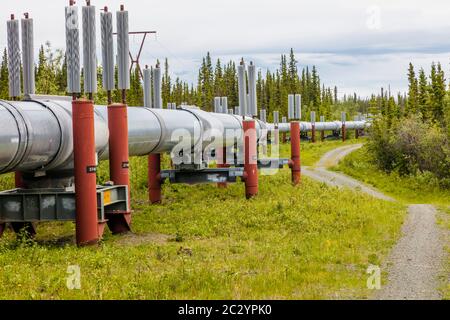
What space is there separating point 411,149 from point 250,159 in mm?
25868

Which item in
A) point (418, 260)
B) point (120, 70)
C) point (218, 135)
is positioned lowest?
point (418, 260)

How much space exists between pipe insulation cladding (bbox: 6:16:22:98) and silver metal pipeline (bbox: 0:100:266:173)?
2852mm

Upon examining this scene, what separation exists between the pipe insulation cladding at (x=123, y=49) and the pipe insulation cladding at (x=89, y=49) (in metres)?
2.24

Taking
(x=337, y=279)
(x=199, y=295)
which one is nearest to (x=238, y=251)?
(x=337, y=279)

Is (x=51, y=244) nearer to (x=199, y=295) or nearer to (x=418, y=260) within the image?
(x=199, y=295)

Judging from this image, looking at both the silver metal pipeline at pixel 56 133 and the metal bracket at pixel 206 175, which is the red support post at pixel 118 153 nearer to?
the silver metal pipeline at pixel 56 133

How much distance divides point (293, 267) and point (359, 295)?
218 cm

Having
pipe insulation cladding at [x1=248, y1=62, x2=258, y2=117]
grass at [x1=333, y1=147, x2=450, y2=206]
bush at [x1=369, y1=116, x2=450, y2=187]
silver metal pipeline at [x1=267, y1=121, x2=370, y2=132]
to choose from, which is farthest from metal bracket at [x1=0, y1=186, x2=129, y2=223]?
silver metal pipeline at [x1=267, y1=121, x2=370, y2=132]

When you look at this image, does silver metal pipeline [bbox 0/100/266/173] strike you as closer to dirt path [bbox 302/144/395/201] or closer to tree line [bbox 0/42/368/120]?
dirt path [bbox 302/144/395/201]

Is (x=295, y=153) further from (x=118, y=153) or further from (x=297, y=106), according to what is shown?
(x=118, y=153)

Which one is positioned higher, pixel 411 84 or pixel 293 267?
pixel 411 84

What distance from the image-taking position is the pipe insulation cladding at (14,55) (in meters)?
18.7

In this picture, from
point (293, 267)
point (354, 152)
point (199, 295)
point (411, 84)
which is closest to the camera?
point (199, 295)

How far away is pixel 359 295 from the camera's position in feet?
34.8
